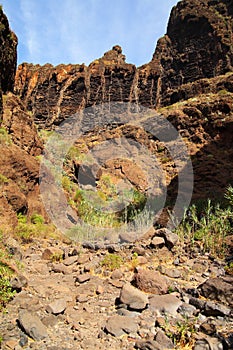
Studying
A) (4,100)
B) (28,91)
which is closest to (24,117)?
(4,100)

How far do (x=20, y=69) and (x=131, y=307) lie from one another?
125ft

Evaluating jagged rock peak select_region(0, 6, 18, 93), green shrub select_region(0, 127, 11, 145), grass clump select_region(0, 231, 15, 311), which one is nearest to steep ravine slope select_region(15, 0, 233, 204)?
jagged rock peak select_region(0, 6, 18, 93)

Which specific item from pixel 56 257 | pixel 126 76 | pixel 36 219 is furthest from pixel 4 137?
pixel 126 76

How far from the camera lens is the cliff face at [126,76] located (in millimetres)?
32312

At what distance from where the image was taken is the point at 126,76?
109ft

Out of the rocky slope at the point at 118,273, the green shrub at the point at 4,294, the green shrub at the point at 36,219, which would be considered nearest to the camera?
the rocky slope at the point at 118,273

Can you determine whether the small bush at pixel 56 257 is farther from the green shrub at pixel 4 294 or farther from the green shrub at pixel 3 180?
the green shrub at pixel 3 180

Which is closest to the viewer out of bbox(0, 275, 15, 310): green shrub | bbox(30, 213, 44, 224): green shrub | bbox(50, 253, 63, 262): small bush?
bbox(0, 275, 15, 310): green shrub

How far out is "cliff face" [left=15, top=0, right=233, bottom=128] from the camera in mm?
32312

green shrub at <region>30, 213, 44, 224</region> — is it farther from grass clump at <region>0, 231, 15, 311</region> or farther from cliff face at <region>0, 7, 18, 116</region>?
cliff face at <region>0, 7, 18, 116</region>

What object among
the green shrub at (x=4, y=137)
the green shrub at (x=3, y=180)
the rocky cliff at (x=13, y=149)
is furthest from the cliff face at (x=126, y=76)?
the green shrub at (x=3, y=180)

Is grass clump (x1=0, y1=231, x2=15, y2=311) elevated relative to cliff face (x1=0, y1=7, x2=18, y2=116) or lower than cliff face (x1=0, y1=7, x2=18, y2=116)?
lower

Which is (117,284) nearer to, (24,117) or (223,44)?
(24,117)

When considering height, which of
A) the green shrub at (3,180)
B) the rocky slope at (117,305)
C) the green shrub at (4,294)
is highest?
the green shrub at (3,180)
